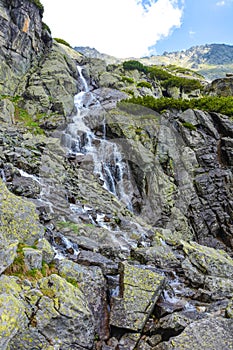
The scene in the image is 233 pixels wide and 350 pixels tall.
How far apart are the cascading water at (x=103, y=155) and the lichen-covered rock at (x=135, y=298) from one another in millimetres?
18672

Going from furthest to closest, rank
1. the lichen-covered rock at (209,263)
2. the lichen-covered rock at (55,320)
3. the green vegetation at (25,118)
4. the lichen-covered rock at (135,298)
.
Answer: the green vegetation at (25,118) < the lichen-covered rock at (209,263) < the lichen-covered rock at (135,298) < the lichen-covered rock at (55,320)

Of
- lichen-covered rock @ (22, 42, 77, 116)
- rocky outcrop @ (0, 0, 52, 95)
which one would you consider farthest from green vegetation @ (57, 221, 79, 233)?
rocky outcrop @ (0, 0, 52, 95)

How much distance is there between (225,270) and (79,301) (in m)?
8.91

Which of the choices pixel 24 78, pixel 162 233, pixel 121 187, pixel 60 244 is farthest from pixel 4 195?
pixel 24 78

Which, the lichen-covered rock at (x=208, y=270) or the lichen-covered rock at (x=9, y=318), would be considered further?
the lichen-covered rock at (x=208, y=270)

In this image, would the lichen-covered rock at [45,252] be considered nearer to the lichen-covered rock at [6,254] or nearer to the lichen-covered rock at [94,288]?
the lichen-covered rock at [94,288]

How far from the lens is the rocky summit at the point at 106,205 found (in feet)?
23.2

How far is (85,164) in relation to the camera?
94.6 ft

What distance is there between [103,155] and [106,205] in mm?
9880

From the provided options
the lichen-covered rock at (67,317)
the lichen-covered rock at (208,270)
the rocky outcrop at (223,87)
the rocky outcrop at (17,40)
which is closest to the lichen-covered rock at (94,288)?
the lichen-covered rock at (67,317)

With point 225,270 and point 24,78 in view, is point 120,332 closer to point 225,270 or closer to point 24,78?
point 225,270

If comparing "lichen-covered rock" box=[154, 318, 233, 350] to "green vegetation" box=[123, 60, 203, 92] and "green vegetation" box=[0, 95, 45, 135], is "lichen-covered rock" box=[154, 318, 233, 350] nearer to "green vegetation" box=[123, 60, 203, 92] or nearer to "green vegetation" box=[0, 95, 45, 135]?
"green vegetation" box=[0, 95, 45, 135]

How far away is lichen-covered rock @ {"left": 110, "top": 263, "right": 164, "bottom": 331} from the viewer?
7.94 metres

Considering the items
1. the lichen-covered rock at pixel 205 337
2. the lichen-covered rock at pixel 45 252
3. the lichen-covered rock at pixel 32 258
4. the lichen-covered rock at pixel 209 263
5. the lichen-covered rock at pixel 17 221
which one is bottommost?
the lichen-covered rock at pixel 209 263
